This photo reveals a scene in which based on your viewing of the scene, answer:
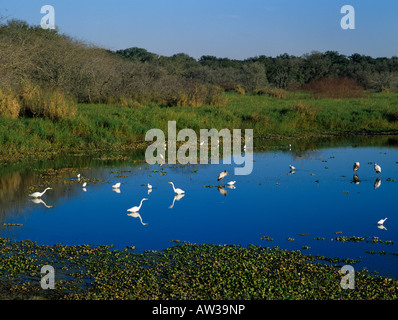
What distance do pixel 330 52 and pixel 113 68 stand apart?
161 ft

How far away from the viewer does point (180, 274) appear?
7555 millimetres

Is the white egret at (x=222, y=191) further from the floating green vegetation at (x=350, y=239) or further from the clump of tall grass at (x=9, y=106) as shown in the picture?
the clump of tall grass at (x=9, y=106)

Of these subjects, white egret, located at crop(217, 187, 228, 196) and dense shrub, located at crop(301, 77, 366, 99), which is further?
dense shrub, located at crop(301, 77, 366, 99)

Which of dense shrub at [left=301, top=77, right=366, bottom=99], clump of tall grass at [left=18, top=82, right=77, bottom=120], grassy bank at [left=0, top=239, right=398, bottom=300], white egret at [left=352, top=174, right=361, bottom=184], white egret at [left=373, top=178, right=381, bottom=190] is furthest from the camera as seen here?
dense shrub at [left=301, top=77, right=366, bottom=99]

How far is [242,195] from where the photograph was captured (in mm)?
12906

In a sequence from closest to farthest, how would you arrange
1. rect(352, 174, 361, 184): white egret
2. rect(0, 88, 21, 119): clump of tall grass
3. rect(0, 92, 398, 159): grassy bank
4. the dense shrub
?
rect(352, 174, 361, 184): white egret → rect(0, 92, 398, 159): grassy bank → rect(0, 88, 21, 119): clump of tall grass → the dense shrub

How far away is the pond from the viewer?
9250mm

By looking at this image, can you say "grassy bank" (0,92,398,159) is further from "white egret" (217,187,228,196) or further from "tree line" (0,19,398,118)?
"white egret" (217,187,228,196)

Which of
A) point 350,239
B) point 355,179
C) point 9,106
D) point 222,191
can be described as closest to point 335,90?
point 9,106

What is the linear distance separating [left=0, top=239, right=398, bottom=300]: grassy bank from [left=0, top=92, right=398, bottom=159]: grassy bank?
35.2 feet

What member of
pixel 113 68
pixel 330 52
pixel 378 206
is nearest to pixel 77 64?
pixel 113 68

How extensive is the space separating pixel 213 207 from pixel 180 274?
414 cm

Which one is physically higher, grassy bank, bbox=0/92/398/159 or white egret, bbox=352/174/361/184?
grassy bank, bbox=0/92/398/159

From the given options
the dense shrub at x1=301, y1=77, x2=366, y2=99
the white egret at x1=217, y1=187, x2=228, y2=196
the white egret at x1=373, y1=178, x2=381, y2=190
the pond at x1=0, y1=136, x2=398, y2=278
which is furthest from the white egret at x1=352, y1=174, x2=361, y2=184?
the dense shrub at x1=301, y1=77, x2=366, y2=99
